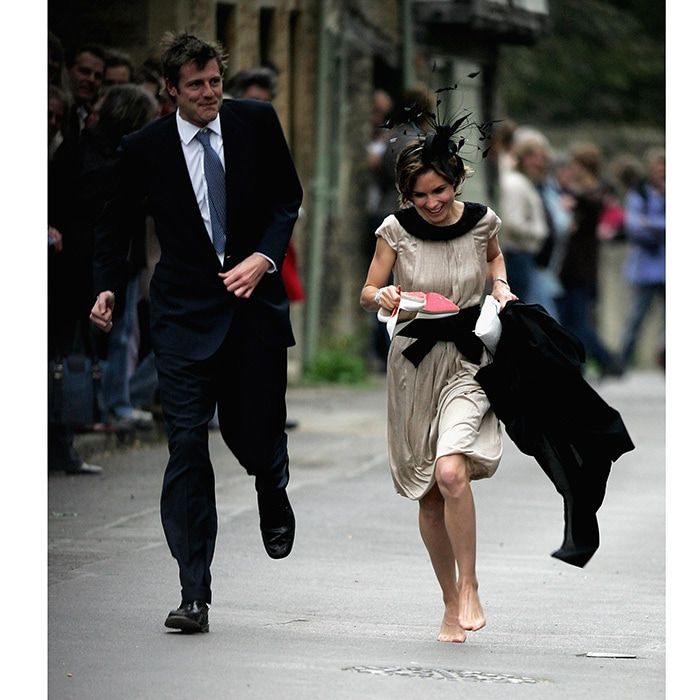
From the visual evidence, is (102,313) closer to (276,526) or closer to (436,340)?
(276,526)

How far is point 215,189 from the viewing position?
711cm

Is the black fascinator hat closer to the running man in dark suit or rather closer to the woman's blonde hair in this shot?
the woman's blonde hair

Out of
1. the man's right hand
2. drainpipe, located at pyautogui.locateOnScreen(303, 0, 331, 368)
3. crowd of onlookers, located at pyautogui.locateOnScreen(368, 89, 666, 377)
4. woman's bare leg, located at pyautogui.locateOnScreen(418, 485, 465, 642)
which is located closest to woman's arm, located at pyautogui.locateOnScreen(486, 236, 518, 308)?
woman's bare leg, located at pyautogui.locateOnScreen(418, 485, 465, 642)

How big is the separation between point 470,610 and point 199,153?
5.66 feet

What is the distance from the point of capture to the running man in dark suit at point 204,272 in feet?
23.1

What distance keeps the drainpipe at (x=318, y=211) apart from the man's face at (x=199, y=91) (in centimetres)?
944

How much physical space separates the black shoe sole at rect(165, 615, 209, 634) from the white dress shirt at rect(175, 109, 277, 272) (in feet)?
3.86

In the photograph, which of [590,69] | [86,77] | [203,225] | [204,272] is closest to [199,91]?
[203,225]

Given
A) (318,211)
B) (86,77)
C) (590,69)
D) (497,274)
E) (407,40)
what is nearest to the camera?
(497,274)

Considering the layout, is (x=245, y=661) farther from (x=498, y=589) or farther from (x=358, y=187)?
(x=358, y=187)

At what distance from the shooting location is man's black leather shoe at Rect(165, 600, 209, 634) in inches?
271

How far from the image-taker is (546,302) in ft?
57.6

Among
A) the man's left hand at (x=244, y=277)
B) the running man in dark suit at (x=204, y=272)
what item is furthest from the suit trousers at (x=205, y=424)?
the man's left hand at (x=244, y=277)

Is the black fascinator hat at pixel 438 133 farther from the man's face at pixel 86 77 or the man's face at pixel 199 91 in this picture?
the man's face at pixel 86 77
